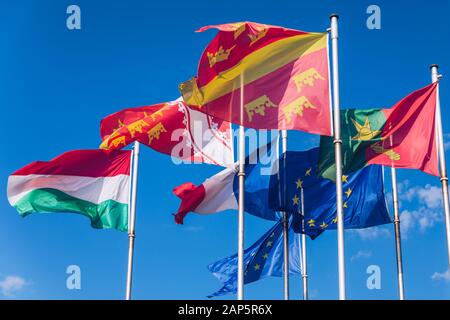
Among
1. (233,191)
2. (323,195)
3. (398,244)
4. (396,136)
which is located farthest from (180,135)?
(398,244)

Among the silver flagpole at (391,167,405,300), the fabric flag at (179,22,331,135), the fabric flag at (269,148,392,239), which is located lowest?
the silver flagpole at (391,167,405,300)

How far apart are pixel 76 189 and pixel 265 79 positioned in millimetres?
11152

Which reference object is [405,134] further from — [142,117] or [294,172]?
[142,117]

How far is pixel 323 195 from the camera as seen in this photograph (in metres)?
29.6

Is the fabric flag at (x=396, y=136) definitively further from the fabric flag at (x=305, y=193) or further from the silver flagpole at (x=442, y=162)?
the fabric flag at (x=305, y=193)

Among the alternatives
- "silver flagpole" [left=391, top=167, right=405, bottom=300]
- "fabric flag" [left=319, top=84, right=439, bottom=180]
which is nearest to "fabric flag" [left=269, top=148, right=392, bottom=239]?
"silver flagpole" [left=391, top=167, right=405, bottom=300]

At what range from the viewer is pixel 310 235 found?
29438mm

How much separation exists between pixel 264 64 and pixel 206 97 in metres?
2.33

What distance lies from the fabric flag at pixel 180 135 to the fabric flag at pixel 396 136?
5395 mm

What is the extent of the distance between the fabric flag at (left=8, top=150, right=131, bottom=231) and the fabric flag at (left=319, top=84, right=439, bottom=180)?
10655 mm

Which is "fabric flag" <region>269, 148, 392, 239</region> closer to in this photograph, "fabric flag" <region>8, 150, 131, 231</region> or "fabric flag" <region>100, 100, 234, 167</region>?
"fabric flag" <region>100, 100, 234, 167</region>

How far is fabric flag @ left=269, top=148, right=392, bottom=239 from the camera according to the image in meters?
29.0
